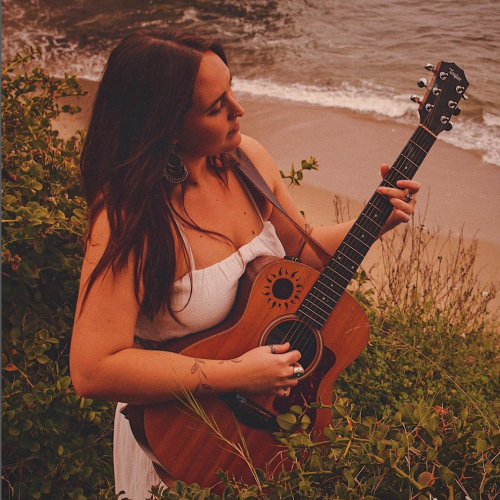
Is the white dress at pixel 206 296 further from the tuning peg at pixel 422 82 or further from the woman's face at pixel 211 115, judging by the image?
the tuning peg at pixel 422 82

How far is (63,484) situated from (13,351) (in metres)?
0.47

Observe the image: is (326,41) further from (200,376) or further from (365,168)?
(200,376)

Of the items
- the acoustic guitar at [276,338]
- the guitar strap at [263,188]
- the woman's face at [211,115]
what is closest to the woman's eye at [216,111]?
the woman's face at [211,115]

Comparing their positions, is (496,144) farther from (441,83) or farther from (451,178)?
(441,83)

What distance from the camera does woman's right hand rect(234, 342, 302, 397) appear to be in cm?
144

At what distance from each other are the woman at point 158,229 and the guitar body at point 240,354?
0.16 ft

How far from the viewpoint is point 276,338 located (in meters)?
1.54

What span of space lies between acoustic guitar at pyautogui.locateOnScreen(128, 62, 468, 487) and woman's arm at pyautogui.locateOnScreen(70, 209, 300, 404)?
44mm

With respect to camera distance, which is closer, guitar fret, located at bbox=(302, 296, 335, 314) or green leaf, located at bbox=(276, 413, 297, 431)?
green leaf, located at bbox=(276, 413, 297, 431)

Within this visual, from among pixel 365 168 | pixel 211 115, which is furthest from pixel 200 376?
pixel 365 168

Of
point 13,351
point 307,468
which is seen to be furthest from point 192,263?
point 13,351

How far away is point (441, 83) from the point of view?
147cm

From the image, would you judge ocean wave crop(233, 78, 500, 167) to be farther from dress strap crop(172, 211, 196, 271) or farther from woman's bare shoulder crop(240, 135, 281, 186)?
dress strap crop(172, 211, 196, 271)

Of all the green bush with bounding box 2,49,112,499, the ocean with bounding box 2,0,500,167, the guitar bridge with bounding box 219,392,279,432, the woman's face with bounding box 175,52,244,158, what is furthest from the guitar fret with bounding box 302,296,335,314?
the green bush with bounding box 2,49,112,499
